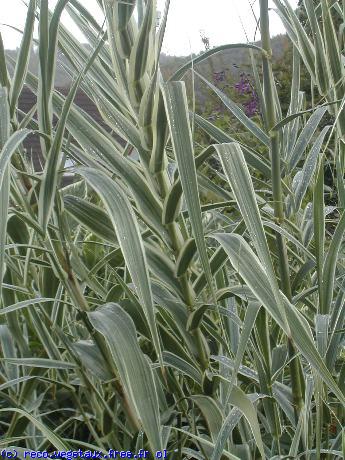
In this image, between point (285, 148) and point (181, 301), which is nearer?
point (181, 301)

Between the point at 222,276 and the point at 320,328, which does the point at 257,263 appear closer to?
the point at 320,328

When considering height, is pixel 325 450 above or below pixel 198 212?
below

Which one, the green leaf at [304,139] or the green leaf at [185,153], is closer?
the green leaf at [185,153]

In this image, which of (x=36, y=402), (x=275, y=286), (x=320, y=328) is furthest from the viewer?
(x=36, y=402)

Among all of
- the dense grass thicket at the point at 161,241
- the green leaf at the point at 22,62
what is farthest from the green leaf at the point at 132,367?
the green leaf at the point at 22,62

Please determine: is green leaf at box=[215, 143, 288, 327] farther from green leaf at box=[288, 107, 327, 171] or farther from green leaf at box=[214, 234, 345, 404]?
green leaf at box=[288, 107, 327, 171]

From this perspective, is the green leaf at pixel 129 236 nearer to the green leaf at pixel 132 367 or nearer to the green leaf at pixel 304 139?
the green leaf at pixel 132 367

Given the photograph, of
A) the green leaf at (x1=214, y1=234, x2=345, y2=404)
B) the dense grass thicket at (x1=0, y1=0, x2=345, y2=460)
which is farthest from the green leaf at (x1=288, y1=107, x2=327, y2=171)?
the green leaf at (x1=214, y1=234, x2=345, y2=404)

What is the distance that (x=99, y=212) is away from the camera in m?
0.88

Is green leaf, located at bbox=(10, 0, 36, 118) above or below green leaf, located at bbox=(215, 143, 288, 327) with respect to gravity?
above

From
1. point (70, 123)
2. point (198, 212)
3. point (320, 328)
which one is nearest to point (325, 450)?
point (320, 328)

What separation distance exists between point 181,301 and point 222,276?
12 centimetres

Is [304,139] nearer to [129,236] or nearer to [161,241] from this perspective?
[161,241]

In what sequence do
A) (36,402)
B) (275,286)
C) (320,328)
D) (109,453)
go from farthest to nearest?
(36,402), (109,453), (320,328), (275,286)
